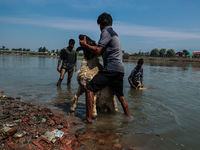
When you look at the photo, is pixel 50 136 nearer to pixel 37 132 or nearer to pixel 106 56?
pixel 37 132

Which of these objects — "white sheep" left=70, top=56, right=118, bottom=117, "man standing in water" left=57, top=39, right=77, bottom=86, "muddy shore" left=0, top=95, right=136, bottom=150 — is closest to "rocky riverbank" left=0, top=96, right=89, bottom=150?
"muddy shore" left=0, top=95, right=136, bottom=150

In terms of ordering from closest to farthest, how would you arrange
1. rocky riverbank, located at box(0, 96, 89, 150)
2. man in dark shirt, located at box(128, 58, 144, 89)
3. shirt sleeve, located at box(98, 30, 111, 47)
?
1. rocky riverbank, located at box(0, 96, 89, 150)
2. shirt sleeve, located at box(98, 30, 111, 47)
3. man in dark shirt, located at box(128, 58, 144, 89)

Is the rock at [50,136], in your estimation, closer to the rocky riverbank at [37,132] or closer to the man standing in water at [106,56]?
the rocky riverbank at [37,132]

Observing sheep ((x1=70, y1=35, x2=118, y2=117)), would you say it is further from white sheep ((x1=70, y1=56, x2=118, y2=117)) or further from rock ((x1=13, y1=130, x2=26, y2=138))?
rock ((x1=13, y1=130, x2=26, y2=138))

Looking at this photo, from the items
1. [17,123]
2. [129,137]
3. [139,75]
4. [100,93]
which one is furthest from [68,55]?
[129,137]

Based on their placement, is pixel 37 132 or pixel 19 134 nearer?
pixel 19 134

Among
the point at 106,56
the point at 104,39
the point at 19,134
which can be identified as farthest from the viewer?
the point at 106,56

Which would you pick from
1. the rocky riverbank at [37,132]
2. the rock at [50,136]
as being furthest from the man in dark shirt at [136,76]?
the rock at [50,136]

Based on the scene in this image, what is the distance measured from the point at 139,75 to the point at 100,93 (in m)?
5.06

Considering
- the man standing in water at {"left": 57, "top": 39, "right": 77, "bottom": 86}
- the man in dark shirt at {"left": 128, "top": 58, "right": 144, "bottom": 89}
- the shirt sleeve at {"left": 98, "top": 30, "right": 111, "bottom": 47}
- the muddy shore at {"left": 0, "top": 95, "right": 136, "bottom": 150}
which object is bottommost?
the muddy shore at {"left": 0, "top": 95, "right": 136, "bottom": 150}

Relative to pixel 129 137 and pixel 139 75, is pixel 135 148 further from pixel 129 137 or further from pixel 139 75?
pixel 139 75

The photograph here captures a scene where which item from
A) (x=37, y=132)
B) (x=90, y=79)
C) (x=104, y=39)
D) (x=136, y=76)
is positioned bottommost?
(x=37, y=132)

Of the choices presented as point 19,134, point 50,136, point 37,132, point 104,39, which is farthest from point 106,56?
point 19,134

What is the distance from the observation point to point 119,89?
15.5 feet
